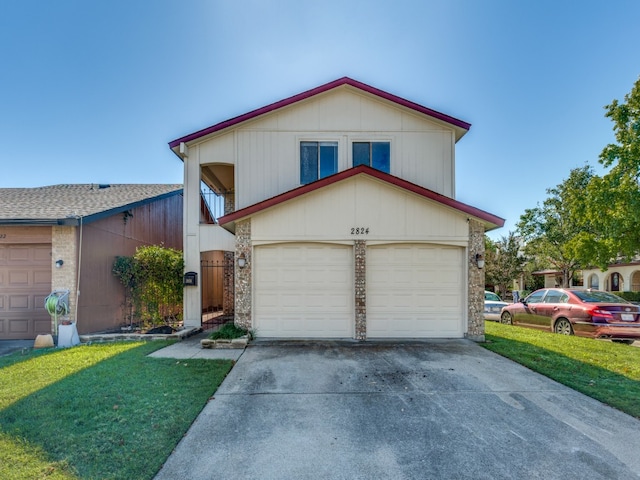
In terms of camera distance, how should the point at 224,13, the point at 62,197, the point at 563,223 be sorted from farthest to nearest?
the point at 563,223
the point at 62,197
the point at 224,13

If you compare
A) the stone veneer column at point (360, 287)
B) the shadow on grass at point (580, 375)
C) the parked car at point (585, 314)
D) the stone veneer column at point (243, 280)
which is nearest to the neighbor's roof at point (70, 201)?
the stone veneer column at point (243, 280)

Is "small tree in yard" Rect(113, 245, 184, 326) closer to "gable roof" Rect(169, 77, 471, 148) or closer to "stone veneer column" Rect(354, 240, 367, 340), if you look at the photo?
"gable roof" Rect(169, 77, 471, 148)

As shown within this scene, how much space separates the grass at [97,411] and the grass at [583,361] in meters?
6.28

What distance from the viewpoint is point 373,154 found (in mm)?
10867

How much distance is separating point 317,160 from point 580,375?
29.5ft

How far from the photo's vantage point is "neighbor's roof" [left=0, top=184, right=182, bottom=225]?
838 cm

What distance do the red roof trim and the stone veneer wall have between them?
4464 millimetres

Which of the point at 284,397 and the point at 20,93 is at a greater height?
the point at 20,93

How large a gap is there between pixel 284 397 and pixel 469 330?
5914 millimetres

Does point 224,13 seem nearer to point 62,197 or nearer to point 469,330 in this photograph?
point 62,197

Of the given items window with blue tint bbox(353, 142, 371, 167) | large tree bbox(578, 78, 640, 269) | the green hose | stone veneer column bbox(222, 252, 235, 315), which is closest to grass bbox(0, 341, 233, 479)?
the green hose

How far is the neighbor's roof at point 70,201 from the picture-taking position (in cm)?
838

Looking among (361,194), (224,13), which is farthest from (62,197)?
(361,194)

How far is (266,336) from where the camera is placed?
8.29 metres
